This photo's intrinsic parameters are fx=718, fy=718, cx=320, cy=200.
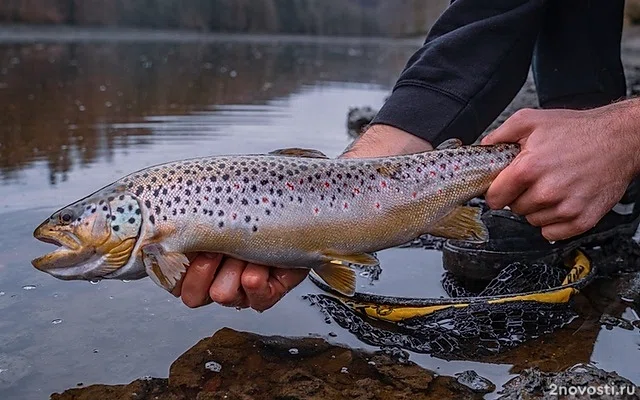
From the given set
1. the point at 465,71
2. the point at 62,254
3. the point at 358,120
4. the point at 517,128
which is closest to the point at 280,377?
the point at 62,254

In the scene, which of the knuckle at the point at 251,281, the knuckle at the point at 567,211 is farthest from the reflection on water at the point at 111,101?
the knuckle at the point at 567,211

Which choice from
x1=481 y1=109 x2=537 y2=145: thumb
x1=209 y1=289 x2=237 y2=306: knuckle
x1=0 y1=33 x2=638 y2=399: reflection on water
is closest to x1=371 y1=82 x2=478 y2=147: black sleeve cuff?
x1=481 y1=109 x2=537 y2=145: thumb

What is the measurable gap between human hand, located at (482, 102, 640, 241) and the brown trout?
15 centimetres

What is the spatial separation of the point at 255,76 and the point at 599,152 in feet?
45.4

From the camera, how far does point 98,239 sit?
7.79 ft

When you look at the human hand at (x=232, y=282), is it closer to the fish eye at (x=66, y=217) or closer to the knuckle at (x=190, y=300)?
the knuckle at (x=190, y=300)

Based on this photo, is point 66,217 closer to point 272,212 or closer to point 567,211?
point 272,212

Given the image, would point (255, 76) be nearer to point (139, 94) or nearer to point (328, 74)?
point (328, 74)

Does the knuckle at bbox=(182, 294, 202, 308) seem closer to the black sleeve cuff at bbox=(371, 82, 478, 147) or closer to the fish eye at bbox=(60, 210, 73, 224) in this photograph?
the fish eye at bbox=(60, 210, 73, 224)

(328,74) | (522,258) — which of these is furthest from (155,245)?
(328,74)

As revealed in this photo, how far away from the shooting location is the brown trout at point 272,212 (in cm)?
238

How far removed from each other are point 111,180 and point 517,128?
3429 millimetres

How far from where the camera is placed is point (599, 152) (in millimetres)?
2424

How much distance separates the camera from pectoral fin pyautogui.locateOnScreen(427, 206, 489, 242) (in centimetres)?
271
